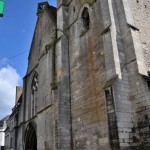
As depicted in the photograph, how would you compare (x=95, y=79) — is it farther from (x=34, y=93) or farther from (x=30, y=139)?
(x=30, y=139)

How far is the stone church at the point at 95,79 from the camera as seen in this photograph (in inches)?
300

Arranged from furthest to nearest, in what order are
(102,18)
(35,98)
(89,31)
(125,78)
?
(35,98), (89,31), (102,18), (125,78)

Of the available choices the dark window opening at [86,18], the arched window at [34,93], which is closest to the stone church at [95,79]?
the dark window opening at [86,18]

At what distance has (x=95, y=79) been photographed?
9.59 meters

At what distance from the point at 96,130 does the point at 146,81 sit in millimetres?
2882

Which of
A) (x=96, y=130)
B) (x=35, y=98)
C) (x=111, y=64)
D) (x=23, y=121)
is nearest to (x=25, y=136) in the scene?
(x=23, y=121)

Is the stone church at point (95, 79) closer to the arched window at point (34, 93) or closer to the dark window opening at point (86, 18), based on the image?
the dark window opening at point (86, 18)

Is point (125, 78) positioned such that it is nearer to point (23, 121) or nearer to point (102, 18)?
point (102, 18)

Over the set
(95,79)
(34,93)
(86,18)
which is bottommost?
(95,79)

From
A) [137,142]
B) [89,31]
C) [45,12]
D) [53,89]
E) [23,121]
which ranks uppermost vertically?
[45,12]

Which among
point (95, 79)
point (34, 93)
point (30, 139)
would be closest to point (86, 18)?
point (95, 79)

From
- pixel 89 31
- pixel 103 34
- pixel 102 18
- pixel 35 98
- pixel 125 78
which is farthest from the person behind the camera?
pixel 35 98

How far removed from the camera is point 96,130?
884cm

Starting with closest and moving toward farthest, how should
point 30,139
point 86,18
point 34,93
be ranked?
point 86,18 → point 30,139 → point 34,93
